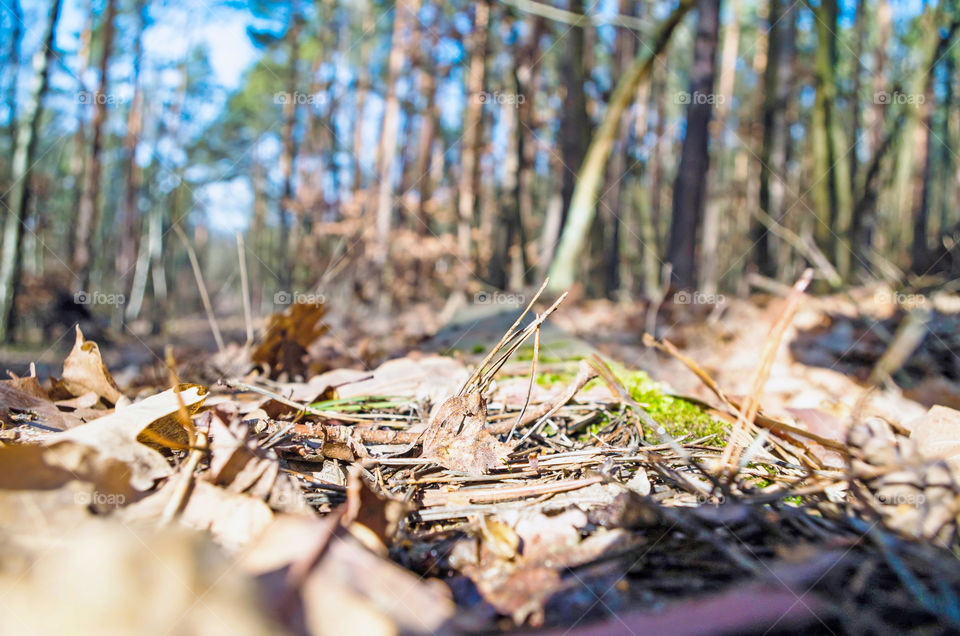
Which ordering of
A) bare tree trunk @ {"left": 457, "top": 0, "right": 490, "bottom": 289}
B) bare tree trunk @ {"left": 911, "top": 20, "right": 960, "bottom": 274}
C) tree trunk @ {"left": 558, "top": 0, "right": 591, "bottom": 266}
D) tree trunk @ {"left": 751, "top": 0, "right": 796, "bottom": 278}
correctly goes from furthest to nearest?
bare tree trunk @ {"left": 457, "top": 0, "right": 490, "bottom": 289} < tree trunk @ {"left": 751, "top": 0, "right": 796, "bottom": 278} < tree trunk @ {"left": 558, "top": 0, "right": 591, "bottom": 266} < bare tree trunk @ {"left": 911, "top": 20, "right": 960, "bottom": 274}

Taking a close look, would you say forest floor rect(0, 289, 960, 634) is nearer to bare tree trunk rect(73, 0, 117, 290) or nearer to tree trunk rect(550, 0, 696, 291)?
tree trunk rect(550, 0, 696, 291)

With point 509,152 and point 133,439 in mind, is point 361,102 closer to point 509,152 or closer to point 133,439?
point 509,152

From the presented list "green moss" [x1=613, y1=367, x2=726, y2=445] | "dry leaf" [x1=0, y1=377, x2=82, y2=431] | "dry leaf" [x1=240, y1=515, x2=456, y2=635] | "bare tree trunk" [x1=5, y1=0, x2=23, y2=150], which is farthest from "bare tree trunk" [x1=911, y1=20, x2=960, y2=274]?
"bare tree trunk" [x1=5, y1=0, x2=23, y2=150]

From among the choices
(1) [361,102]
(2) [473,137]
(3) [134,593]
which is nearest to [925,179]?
(2) [473,137]

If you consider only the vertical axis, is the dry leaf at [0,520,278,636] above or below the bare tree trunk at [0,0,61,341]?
below

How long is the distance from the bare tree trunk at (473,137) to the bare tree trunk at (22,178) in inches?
236

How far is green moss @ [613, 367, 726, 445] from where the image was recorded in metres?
1.47

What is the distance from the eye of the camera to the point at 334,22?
1778 centimetres

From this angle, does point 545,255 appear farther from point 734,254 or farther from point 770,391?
point 734,254

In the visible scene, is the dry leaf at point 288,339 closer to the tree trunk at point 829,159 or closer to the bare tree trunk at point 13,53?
the tree trunk at point 829,159

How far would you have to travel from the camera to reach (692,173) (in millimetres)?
6332

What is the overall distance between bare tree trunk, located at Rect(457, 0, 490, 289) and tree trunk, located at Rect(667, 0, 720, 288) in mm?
4253

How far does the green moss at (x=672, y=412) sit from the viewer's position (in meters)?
1.47

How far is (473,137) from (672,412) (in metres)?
9.37
